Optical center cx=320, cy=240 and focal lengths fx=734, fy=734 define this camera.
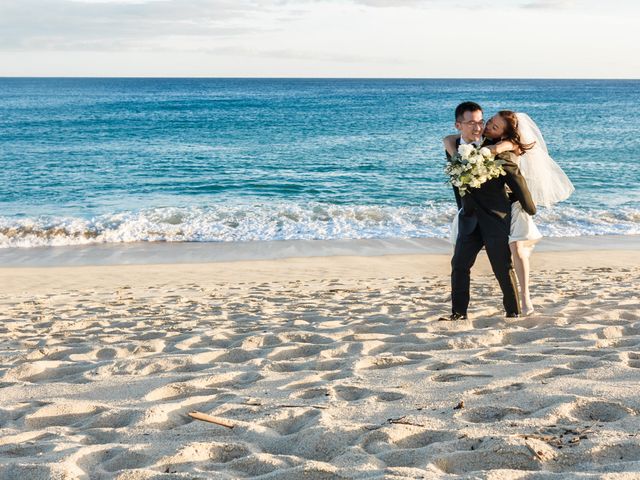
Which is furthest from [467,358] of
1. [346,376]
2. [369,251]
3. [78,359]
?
[369,251]

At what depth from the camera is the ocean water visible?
16594 millimetres

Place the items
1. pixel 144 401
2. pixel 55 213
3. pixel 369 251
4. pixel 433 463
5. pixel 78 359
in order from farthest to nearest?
pixel 55 213, pixel 369 251, pixel 78 359, pixel 144 401, pixel 433 463

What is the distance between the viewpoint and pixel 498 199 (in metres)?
6.34

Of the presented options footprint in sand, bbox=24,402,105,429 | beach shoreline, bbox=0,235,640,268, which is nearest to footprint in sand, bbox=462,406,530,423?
footprint in sand, bbox=24,402,105,429

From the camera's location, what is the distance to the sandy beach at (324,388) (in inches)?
127

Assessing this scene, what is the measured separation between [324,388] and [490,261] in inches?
106

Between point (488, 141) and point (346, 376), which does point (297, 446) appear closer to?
point (346, 376)

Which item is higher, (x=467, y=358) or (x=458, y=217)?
(x=458, y=217)

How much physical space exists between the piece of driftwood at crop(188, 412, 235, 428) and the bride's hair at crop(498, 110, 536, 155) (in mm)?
3654

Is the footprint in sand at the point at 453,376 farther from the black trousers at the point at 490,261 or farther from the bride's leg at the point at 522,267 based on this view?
the bride's leg at the point at 522,267

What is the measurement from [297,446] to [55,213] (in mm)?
16503

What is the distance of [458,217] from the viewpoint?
259 inches

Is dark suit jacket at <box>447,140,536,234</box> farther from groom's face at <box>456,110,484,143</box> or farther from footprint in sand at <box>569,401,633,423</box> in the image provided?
footprint in sand at <box>569,401,633,423</box>

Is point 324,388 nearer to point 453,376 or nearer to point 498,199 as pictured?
point 453,376
